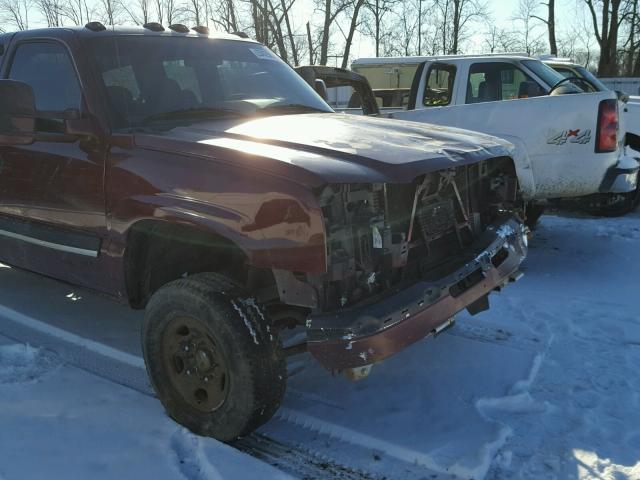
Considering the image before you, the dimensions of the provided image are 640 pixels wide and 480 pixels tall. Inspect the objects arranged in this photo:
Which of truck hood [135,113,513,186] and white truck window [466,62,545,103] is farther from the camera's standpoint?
white truck window [466,62,545,103]

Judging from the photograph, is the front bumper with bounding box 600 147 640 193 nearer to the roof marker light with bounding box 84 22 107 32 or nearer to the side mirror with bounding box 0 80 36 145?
the roof marker light with bounding box 84 22 107 32

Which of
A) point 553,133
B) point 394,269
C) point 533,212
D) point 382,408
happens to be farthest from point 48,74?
point 533,212

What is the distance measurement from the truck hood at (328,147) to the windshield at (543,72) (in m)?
3.94

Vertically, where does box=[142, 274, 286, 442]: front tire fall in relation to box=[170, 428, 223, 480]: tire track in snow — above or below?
above

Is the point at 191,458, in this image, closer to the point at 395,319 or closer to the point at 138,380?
the point at 138,380

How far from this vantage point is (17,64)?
398 centimetres

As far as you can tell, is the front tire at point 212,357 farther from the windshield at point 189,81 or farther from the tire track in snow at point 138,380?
the windshield at point 189,81

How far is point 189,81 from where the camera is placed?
3.70m

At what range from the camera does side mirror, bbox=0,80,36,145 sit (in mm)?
3154

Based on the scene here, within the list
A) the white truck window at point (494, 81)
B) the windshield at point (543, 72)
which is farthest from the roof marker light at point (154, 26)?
the windshield at point (543, 72)

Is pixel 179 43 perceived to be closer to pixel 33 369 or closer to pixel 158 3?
pixel 33 369

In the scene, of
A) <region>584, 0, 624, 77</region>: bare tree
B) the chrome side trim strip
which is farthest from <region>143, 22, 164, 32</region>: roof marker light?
<region>584, 0, 624, 77</region>: bare tree

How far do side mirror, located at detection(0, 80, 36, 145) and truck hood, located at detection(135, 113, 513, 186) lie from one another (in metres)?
0.75

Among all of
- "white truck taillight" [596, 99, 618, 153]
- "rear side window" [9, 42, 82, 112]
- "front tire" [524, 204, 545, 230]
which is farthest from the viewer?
"front tire" [524, 204, 545, 230]
